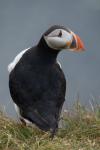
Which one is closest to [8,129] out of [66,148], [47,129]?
[47,129]

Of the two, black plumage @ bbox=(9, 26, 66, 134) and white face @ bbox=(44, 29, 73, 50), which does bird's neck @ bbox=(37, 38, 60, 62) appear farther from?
white face @ bbox=(44, 29, 73, 50)

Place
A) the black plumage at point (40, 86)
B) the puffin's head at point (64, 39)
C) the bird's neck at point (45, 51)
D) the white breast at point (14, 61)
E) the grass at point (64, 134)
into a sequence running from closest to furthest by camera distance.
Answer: the grass at point (64, 134) < the black plumage at point (40, 86) < the puffin's head at point (64, 39) < the bird's neck at point (45, 51) < the white breast at point (14, 61)

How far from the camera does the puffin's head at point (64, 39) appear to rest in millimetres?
7184

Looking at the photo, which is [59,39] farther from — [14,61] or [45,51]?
[14,61]

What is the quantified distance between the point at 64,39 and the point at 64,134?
1210 mm

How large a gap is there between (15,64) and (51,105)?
874 millimetres

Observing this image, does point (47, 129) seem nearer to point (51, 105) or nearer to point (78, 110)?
point (51, 105)

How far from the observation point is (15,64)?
7.66 meters

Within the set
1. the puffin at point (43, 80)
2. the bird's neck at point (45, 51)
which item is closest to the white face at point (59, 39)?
the puffin at point (43, 80)

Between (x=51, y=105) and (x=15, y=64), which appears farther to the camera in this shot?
(x=15, y=64)

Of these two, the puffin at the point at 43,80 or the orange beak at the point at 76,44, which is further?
the orange beak at the point at 76,44

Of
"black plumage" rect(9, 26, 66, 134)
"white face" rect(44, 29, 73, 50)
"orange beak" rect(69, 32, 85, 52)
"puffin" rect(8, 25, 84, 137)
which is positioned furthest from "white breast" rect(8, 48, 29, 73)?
"orange beak" rect(69, 32, 85, 52)

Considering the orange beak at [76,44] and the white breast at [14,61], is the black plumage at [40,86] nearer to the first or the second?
the white breast at [14,61]

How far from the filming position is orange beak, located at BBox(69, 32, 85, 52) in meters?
7.20
